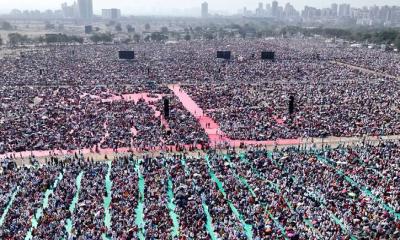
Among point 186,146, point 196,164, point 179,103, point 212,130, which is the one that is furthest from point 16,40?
point 196,164

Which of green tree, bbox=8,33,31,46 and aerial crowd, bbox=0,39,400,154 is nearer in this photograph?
aerial crowd, bbox=0,39,400,154

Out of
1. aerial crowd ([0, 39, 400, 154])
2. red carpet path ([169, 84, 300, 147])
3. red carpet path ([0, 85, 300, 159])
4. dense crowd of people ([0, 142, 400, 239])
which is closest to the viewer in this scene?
dense crowd of people ([0, 142, 400, 239])

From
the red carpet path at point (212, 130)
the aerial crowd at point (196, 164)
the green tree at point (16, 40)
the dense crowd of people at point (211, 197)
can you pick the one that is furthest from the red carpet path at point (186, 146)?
the green tree at point (16, 40)

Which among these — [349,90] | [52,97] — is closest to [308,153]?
[349,90]

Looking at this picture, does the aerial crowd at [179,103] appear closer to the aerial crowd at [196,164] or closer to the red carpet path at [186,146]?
the aerial crowd at [196,164]

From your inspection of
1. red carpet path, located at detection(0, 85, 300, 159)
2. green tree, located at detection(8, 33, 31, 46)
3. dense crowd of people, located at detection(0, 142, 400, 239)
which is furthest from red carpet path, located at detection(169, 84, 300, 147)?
green tree, located at detection(8, 33, 31, 46)

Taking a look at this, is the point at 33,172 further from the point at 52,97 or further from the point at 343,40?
the point at 343,40

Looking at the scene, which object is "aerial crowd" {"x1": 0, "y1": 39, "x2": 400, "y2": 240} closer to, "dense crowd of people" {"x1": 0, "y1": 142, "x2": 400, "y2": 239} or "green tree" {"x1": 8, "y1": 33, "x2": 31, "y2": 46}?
"dense crowd of people" {"x1": 0, "y1": 142, "x2": 400, "y2": 239}

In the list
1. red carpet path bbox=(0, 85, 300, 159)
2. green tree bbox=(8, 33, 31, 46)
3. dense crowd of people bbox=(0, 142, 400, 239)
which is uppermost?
green tree bbox=(8, 33, 31, 46)
